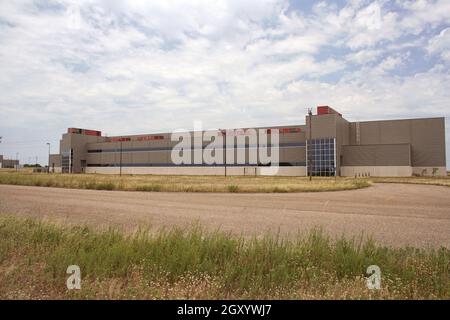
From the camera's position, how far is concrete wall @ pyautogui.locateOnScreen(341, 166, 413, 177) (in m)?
69.8

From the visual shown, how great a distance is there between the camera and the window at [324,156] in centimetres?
7206

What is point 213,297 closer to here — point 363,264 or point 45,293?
point 45,293

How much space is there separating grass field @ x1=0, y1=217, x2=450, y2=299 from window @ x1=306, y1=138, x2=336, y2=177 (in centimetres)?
6757

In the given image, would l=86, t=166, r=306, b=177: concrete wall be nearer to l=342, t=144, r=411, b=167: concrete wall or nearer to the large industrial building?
the large industrial building

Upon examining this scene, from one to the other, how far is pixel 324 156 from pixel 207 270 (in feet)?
232

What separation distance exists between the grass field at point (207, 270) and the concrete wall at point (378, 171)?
71049 millimetres

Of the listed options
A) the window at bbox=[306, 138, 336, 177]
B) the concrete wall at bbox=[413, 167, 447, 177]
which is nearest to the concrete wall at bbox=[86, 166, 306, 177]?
the window at bbox=[306, 138, 336, 177]

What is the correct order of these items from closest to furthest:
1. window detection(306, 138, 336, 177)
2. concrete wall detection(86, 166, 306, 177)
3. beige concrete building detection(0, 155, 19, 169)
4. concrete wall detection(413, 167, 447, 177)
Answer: window detection(306, 138, 336, 177), concrete wall detection(413, 167, 447, 177), concrete wall detection(86, 166, 306, 177), beige concrete building detection(0, 155, 19, 169)

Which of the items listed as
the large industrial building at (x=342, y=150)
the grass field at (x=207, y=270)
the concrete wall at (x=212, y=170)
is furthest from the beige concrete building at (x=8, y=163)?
the grass field at (x=207, y=270)

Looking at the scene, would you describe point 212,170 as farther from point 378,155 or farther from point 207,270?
point 207,270
